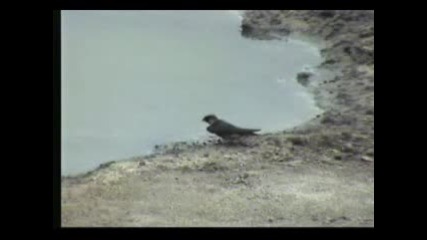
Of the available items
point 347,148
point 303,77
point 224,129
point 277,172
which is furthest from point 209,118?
point 347,148

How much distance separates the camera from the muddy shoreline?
2.83 m

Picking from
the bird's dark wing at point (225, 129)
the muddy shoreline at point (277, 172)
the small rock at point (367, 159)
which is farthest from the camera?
the bird's dark wing at point (225, 129)

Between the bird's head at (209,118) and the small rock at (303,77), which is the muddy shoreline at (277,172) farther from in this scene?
the bird's head at (209,118)

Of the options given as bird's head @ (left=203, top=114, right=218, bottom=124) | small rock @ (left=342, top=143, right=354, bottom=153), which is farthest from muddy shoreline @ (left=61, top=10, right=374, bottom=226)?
bird's head @ (left=203, top=114, right=218, bottom=124)

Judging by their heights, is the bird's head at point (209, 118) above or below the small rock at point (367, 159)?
above

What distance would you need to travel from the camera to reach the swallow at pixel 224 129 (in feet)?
10.3

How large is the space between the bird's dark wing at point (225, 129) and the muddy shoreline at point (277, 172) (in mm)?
88

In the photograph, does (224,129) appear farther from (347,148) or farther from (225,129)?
(347,148)

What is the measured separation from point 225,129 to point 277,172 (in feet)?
1.18

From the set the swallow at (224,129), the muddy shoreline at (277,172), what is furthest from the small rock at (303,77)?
the swallow at (224,129)

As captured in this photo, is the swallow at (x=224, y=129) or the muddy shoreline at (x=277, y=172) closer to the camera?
the muddy shoreline at (x=277, y=172)

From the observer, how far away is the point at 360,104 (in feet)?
10.7
